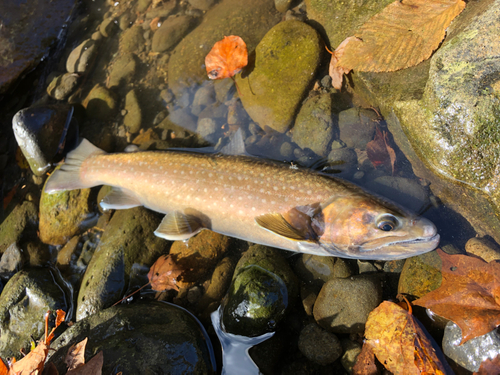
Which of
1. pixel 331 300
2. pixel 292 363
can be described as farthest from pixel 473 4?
pixel 292 363

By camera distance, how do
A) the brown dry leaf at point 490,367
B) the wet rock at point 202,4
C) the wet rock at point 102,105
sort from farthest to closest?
the wet rock at point 202,4 → the wet rock at point 102,105 → the brown dry leaf at point 490,367

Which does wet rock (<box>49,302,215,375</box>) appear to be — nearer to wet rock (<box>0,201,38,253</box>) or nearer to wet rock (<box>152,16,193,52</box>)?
wet rock (<box>0,201,38,253</box>)

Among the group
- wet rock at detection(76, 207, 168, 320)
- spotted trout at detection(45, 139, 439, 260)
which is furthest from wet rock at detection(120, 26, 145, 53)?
wet rock at detection(76, 207, 168, 320)

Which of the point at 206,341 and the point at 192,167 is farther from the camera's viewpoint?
the point at 192,167

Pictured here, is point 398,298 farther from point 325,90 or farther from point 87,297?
point 87,297

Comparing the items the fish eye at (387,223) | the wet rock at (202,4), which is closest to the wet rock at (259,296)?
the fish eye at (387,223)

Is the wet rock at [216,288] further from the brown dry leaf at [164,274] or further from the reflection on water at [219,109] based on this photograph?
the brown dry leaf at [164,274]

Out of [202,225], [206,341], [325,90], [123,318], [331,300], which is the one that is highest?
[325,90]
